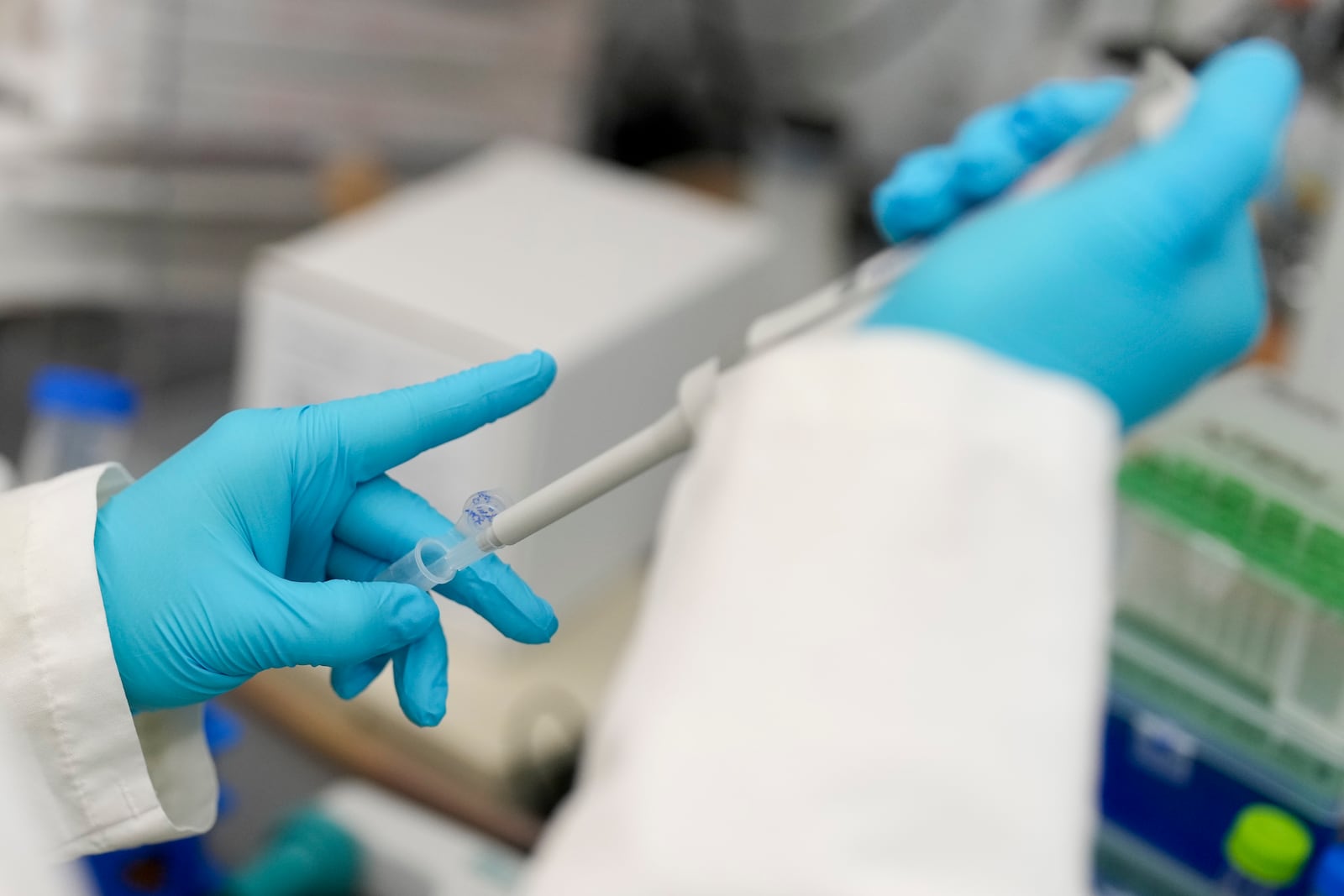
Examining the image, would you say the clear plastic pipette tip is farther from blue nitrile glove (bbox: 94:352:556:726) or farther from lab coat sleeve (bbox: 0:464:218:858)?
lab coat sleeve (bbox: 0:464:218:858)

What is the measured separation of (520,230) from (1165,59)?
2.03 ft

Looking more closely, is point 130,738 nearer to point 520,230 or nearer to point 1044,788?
point 1044,788

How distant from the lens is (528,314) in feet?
3.28

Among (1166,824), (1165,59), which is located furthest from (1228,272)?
(1166,824)

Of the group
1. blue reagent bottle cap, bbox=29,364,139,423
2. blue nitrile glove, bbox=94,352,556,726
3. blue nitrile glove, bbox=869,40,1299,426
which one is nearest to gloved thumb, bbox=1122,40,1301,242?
blue nitrile glove, bbox=869,40,1299,426

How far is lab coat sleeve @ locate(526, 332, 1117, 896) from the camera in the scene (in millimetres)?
341

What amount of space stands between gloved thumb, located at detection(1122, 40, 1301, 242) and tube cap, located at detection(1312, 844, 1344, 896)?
41 cm

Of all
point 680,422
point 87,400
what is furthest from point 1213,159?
point 87,400

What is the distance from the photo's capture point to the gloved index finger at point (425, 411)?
572mm

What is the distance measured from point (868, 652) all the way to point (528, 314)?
0.69m

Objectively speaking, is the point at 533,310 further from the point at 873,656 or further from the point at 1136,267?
the point at 873,656

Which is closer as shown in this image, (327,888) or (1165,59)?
(1165,59)

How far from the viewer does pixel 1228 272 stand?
0.57 meters

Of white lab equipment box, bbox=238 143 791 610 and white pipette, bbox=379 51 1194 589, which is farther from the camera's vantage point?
white lab equipment box, bbox=238 143 791 610
